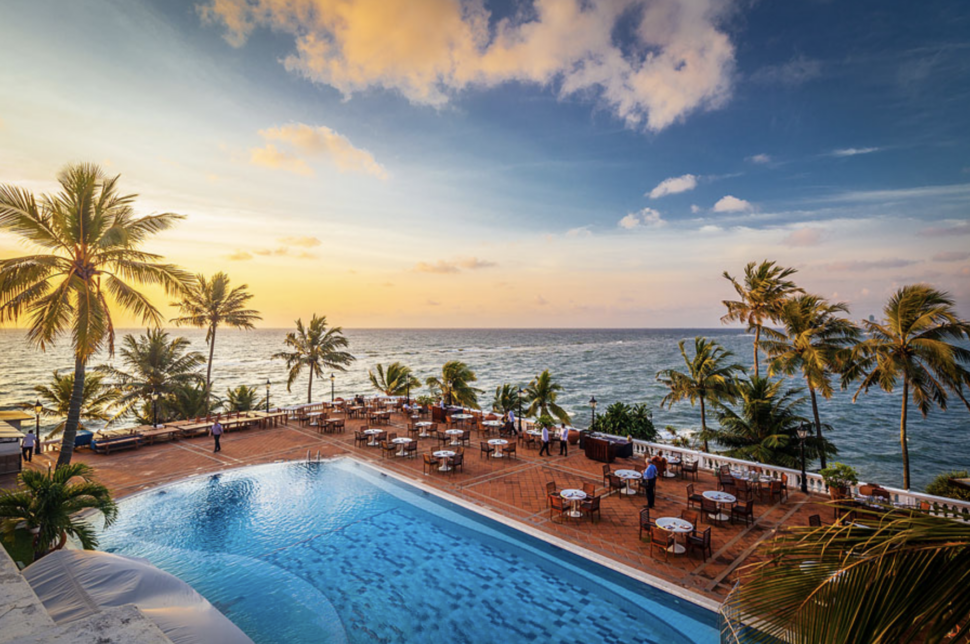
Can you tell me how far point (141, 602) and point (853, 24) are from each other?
26645 millimetres

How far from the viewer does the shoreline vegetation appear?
1200 cm

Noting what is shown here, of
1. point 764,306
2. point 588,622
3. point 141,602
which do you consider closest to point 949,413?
point 764,306

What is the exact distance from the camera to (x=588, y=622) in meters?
8.54

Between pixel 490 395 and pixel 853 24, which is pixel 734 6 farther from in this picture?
pixel 490 395

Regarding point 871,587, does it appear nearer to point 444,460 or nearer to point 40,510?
point 40,510

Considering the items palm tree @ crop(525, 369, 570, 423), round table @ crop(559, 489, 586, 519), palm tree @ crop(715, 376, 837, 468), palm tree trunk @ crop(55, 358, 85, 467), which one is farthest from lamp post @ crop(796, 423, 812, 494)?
palm tree trunk @ crop(55, 358, 85, 467)

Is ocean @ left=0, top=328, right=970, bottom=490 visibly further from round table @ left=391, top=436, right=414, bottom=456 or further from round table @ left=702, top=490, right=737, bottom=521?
round table @ left=391, top=436, right=414, bottom=456

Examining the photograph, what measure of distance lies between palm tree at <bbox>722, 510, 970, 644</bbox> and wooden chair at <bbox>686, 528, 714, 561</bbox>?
32.0 feet

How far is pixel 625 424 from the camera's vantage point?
1973cm

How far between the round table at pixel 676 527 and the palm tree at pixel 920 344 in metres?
10.2

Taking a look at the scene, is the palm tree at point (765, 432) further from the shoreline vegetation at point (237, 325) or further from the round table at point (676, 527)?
the round table at point (676, 527)

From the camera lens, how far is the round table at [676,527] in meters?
10.2

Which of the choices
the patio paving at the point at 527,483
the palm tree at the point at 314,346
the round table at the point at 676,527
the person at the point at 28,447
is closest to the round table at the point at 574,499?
the patio paving at the point at 527,483

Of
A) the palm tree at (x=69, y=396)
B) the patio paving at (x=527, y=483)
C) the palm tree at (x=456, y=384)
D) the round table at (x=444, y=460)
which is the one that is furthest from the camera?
the palm tree at (x=456, y=384)
